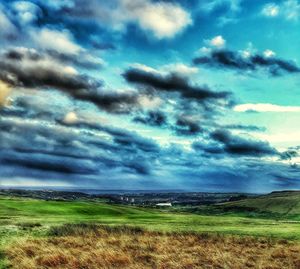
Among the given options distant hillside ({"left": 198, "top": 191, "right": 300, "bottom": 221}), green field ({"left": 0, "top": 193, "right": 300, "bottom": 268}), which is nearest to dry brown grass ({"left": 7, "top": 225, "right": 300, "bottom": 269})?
green field ({"left": 0, "top": 193, "right": 300, "bottom": 268})

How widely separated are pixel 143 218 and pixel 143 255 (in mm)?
46597

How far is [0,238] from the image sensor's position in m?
31.8

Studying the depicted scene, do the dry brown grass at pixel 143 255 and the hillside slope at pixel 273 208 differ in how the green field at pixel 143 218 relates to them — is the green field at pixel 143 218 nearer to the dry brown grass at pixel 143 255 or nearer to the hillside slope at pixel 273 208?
the hillside slope at pixel 273 208

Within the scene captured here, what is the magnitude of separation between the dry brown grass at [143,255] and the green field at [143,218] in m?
1.92

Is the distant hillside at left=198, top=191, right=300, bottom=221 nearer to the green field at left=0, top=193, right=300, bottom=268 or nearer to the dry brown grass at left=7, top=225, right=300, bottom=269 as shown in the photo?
the green field at left=0, top=193, right=300, bottom=268

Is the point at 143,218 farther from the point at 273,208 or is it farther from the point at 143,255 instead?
the point at 273,208

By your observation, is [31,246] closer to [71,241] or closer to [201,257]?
[71,241]

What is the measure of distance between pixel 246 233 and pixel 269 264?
62.9ft

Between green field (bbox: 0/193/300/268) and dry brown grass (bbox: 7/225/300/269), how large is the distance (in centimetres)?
192

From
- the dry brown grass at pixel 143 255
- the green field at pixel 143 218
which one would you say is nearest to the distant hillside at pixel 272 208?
the green field at pixel 143 218

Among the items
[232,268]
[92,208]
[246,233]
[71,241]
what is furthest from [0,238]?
[92,208]

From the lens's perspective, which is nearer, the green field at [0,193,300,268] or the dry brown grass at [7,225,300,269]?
the dry brown grass at [7,225,300,269]

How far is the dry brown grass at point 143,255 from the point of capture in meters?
21.4

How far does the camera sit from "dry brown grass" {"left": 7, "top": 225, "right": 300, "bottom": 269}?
21.4 meters
